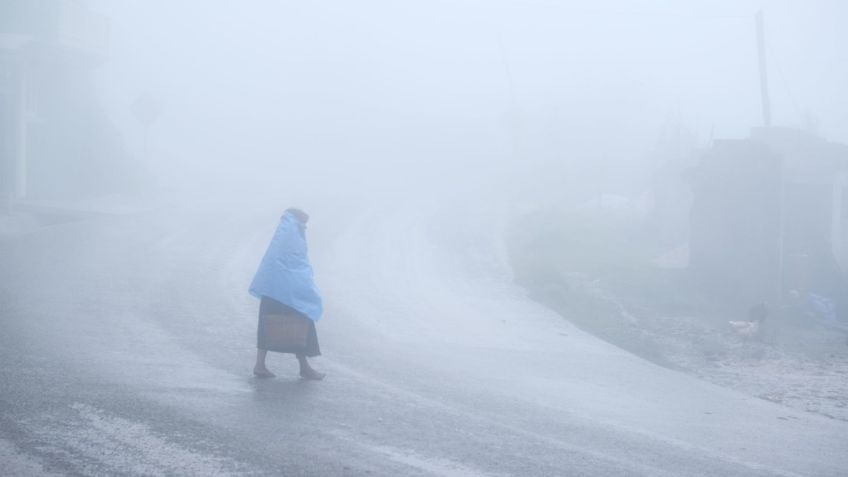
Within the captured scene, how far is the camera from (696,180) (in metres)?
18.6

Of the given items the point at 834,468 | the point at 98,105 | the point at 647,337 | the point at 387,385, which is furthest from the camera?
the point at 98,105

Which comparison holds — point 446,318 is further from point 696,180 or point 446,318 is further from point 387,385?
point 696,180

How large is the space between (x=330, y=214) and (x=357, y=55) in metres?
57.1

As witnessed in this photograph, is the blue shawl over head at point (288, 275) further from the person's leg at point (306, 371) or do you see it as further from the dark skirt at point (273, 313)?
the person's leg at point (306, 371)

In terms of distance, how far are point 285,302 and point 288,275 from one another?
270mm

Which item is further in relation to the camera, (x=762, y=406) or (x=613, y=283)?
(x=613, y=283)

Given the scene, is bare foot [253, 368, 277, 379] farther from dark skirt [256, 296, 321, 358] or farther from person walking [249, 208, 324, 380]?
dark skirt [256, 296, 321, 358]

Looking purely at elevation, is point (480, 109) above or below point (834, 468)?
above

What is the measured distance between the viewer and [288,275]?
9.14 m

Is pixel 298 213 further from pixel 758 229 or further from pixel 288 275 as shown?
pixel 758 229

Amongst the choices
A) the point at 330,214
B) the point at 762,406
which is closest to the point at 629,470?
the point at 762,406

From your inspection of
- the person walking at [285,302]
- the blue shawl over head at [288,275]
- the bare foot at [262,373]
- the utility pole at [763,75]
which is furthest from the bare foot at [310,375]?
the utility pole at [763,75]

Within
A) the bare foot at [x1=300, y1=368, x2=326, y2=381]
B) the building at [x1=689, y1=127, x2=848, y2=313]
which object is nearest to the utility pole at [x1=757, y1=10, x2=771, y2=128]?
the building at [x1=689, y1=127, x2=848, y2=313]

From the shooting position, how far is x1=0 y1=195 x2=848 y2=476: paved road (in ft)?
22.0
